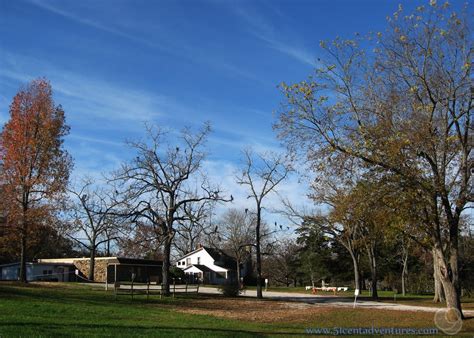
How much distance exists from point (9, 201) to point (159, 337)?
24.8 meters

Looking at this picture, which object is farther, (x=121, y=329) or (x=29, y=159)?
(x=29, y=159)

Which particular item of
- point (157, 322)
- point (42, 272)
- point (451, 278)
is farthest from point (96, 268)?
point (451, 278)

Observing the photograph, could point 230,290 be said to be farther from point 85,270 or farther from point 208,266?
point 208,266

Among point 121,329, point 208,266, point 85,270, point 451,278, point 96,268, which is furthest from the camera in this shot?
point 208,266

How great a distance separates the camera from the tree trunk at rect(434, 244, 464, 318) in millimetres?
22328

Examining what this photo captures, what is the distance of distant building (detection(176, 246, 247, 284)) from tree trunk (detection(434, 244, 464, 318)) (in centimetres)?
5696

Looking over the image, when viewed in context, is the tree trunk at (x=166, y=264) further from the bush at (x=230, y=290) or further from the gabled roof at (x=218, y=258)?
the gabled roof at (x=218, y=258)

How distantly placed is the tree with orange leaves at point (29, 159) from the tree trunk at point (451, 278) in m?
24.2

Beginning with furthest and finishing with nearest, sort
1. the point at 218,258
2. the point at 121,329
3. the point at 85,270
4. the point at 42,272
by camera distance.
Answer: the point at 218,258, the point at 85,270, the point at 42,272, the point at 121,329

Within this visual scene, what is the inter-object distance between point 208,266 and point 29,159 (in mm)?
49917

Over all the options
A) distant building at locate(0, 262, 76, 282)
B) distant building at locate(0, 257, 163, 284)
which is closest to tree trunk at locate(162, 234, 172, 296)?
distant building at locate(0, 257, 163, 284)

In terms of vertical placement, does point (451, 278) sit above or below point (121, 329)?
above

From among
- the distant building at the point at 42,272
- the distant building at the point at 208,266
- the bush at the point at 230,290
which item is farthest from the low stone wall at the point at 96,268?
the bush at the point at 230,290

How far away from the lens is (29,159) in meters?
34.7
